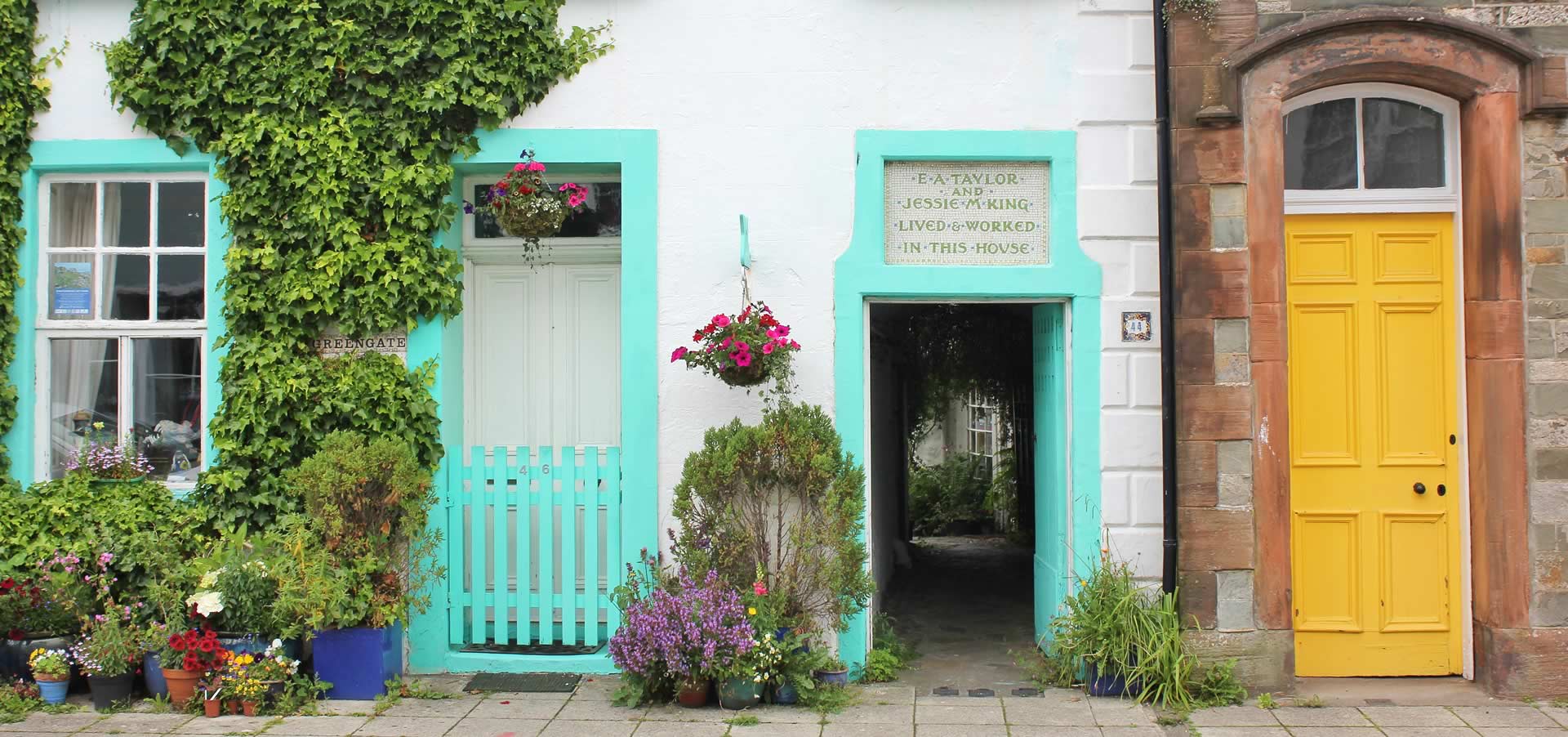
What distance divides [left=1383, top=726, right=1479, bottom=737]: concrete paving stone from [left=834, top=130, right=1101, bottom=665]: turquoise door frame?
1.69 m

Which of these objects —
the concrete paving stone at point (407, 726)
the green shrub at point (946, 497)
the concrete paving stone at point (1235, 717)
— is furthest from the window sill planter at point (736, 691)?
the green shrub at point (946, 497)

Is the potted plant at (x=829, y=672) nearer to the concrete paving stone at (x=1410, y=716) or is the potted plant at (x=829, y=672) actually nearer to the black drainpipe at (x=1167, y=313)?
the black drainpipe at (x=1167, y=313)

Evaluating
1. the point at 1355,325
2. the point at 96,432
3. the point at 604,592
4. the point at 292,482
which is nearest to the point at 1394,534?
the point at 1355,325

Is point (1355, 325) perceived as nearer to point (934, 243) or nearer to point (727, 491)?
point (934, 243)

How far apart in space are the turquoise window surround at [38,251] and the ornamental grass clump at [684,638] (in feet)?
9.13

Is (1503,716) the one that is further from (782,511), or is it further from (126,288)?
(126,288)

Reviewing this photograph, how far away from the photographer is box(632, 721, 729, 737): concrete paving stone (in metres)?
5.89

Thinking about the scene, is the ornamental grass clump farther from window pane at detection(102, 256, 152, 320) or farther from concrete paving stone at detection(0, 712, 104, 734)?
window pane at detection(102, 256, 152, 320)

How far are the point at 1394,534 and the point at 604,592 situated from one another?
14.6 ft

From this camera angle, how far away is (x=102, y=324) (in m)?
7.14

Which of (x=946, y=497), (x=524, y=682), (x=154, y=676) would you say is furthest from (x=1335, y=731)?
(x=946, y=497)

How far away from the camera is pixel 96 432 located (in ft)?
23.5

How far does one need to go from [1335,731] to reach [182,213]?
679 cm

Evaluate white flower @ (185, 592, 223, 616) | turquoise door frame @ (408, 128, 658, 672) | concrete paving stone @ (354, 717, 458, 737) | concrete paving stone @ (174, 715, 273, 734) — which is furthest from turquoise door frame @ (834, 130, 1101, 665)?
white flower @ (185, 592, 223, 616)
